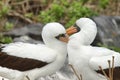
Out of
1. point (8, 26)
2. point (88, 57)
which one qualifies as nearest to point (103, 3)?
point (8, 26)

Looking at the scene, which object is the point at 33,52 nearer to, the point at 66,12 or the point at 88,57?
the point at 88,57

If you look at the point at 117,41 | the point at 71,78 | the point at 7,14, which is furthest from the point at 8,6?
the point at 71,78

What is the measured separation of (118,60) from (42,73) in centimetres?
79

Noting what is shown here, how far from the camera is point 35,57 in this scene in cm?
645

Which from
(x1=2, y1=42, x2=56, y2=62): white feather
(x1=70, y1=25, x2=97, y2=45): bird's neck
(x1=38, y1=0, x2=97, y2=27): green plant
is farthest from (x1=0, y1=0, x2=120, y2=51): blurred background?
(x1=2, y1=42, x2=56, y2=62): white feather

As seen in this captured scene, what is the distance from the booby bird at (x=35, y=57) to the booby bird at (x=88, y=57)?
14 centimetres

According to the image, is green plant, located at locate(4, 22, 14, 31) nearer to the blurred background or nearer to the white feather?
the blurred background

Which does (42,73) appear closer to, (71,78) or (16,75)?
(16,75)

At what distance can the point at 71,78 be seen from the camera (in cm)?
735

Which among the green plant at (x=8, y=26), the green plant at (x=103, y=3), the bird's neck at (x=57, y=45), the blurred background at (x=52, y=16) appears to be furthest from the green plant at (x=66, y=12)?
the bird's neck at (x=57, y=45)

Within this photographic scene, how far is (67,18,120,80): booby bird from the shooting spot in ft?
20.5

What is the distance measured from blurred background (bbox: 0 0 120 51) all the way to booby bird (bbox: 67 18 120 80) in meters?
2.05

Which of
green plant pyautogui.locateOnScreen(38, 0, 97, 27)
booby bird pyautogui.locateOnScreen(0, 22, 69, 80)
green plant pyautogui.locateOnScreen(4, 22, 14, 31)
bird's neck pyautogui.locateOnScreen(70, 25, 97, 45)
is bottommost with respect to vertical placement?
green plant pyautogui.locateOnScreen(4, 22, 14, 31)

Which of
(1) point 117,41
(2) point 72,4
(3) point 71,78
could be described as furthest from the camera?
(2) point 72,4
